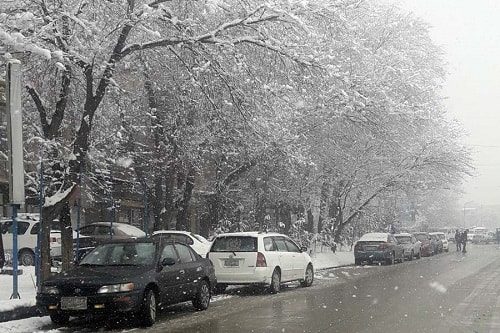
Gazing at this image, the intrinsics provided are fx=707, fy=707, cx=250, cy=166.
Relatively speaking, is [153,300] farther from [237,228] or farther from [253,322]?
[237,228]

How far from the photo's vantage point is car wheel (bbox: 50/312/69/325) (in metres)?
11.5

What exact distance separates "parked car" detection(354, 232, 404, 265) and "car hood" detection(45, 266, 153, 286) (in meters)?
20.7

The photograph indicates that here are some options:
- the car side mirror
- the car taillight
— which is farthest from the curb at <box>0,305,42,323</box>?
the car taillight

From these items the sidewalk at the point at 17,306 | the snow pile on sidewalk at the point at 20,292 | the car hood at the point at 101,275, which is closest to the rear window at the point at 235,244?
the snow pile on sidewalk at the point at 20,292

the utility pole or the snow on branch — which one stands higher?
the utility pole

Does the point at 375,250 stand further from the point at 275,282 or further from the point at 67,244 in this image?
the point at 67,244

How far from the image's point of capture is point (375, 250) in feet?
104

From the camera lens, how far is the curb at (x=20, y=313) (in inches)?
460

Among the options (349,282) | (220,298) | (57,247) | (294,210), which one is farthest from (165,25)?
(294,210)

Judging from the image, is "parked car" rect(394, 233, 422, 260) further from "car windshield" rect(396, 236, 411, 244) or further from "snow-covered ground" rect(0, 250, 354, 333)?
"snow-covered ground" rect(0, 250, 354, 333)

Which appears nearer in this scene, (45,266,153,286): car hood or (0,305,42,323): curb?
(45,266,153,286): car hood

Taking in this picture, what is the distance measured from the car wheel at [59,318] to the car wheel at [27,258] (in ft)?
49.1

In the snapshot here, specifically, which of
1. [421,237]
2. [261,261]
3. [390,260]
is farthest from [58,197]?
[421,237]

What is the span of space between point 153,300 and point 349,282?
10.3 meters
